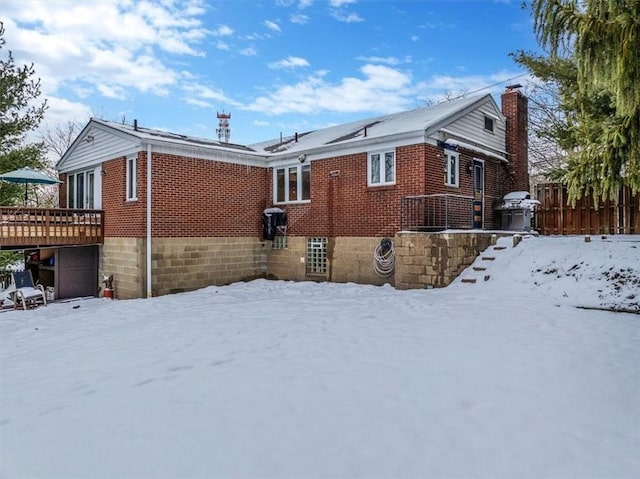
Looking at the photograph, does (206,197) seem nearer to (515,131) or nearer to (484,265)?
(484,265)

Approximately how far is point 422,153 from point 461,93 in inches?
781

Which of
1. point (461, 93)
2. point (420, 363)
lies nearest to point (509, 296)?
point (420, 363)

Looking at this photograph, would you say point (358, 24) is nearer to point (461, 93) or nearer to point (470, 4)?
point (470, 4)

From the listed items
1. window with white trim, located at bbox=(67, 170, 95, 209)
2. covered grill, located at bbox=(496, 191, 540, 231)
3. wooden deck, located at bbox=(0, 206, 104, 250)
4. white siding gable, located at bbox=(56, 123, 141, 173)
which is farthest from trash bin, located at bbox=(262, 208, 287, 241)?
covered grill, located at bbox=(496, 191, 540, 231)

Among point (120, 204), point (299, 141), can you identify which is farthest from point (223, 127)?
point (120, 204)

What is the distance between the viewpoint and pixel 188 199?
12688mm

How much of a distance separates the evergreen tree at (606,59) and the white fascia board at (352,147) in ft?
15.7

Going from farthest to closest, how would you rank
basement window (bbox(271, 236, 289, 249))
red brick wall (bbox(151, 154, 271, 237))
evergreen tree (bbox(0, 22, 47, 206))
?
evergreen tree (bbox(0, 22, 47, 206)) → basement window (bbox(271, 236, 289, 249)) → red brick wall (bbox(151, 154, 271, 237))

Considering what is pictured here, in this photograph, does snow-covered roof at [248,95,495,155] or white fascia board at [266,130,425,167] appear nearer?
white fascia board at [266,130,425,167]

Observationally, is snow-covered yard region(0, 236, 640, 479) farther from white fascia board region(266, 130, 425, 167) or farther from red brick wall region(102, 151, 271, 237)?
white fascia board region(266, 130, 425, 167)

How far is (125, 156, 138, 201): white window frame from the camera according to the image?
12.4 meters

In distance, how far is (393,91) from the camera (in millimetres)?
27547

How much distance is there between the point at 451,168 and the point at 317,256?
4953mm

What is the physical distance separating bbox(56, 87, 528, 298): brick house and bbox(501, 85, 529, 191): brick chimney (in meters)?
0.04
